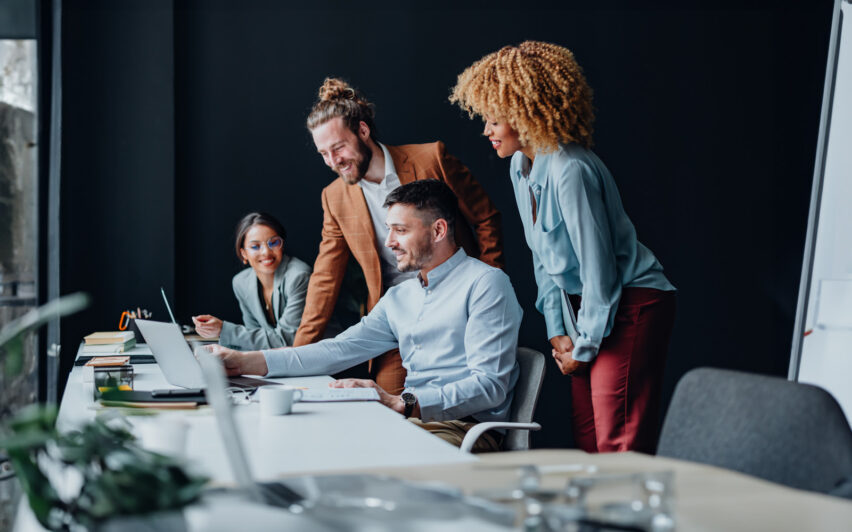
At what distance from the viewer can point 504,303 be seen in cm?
258

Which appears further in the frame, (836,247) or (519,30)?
(519,30)

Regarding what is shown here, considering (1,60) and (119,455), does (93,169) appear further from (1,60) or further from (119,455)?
(119,455)

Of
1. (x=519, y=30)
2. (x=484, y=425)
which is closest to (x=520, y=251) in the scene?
(x=519, y=30)

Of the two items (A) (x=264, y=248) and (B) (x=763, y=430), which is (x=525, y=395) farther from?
(A) (x=264, y=248)

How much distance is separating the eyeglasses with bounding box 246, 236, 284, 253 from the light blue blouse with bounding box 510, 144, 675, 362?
1.49 metres

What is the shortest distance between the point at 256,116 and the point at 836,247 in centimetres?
299

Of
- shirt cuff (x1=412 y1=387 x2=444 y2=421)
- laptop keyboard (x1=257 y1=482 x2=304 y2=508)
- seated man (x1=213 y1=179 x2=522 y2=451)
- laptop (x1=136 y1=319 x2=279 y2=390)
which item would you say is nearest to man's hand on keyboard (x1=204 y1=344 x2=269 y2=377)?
seated man (x1=213 y1=179 x2=522 y2=451)

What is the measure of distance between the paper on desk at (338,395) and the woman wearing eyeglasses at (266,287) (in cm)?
150

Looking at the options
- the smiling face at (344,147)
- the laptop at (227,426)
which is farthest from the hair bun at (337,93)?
the laptop at (227,426)

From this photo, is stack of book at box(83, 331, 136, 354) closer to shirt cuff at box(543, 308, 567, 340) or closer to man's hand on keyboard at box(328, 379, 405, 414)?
man's hand on keyboard at box(328, 379, 405, 414)

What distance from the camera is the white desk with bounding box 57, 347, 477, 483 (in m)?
1.41

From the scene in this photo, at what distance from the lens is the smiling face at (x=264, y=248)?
3.88 meters

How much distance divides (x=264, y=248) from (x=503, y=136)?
1559 mm

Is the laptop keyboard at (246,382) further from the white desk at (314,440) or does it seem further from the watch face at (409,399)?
the watch face at (409,399)
